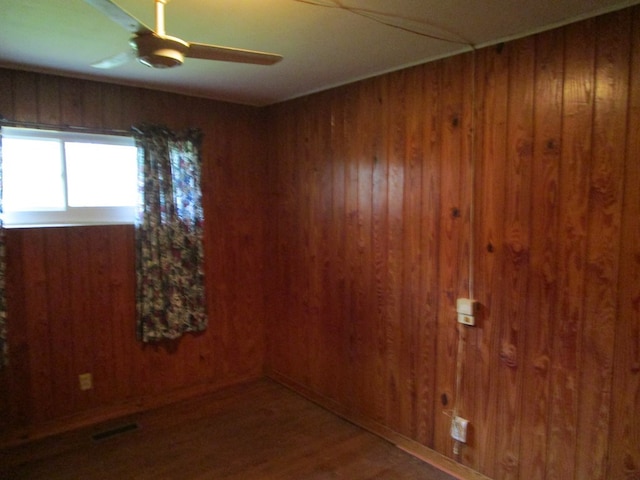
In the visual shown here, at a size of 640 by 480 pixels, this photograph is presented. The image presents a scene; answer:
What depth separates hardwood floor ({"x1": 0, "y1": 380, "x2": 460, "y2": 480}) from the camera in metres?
2.52

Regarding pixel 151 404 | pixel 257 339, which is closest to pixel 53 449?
pixel 151 404

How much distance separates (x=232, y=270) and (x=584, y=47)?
2.87 m

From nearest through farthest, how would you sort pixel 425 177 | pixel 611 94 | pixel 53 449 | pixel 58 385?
pixel 611 94 < pixel 425 177 < pixel 53 449 < pixel 58 385

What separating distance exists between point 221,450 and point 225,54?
235 centimetres

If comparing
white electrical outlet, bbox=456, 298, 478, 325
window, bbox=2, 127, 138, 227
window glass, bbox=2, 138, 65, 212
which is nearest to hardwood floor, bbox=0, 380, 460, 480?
white electrical outlet, bbox=456, 298, 478, 325

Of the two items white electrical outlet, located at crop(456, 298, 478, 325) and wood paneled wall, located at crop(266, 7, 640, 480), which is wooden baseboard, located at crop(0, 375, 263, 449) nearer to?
wood paneled wall, located at crop(266, 7, 640, 480)

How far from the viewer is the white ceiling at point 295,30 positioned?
5.93ft

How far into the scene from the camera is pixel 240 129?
12.1 feet

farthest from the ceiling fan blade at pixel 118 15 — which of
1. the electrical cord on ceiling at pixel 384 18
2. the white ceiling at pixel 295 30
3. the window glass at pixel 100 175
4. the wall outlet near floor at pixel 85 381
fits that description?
the wall outlet near floor at pixel 85 381

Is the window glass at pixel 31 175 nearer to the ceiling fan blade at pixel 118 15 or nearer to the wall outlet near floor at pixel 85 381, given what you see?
the wall outlet near floor at pixel 85 381

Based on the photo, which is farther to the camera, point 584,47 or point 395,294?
point 395,294

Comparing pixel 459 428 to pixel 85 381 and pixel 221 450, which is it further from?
pixel 85 381

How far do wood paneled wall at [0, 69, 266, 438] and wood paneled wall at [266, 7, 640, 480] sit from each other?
731 mm

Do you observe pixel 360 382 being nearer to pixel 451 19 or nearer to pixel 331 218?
pixel 331 218
